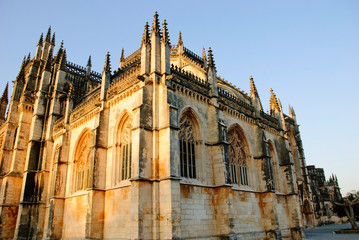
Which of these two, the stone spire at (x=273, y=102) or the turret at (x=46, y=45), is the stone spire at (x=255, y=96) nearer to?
the stone spire at (x=273, y=102)

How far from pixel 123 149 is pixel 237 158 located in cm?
937

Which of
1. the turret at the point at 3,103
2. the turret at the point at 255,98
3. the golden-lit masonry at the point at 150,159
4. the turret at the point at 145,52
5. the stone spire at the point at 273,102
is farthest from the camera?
the turret at the point at 3,103

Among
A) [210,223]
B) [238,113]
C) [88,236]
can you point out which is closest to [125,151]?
[88,236]

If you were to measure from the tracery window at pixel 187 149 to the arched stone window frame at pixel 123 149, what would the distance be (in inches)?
131

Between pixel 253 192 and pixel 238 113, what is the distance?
6.46m

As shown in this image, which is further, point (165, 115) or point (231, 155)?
point (231, 155)

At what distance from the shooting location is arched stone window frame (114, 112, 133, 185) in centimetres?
1700

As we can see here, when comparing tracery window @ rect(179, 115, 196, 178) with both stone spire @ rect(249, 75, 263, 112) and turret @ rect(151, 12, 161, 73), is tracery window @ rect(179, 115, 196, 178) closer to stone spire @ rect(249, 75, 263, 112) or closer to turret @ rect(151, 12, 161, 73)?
turret @ rect(151, 12, 161, 73)

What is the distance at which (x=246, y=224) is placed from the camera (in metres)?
19.0

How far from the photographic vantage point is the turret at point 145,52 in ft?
54.3

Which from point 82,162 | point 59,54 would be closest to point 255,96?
point 82,162

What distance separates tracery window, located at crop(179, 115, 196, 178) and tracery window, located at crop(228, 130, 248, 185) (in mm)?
4697

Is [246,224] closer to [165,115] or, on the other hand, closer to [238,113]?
[238,113]

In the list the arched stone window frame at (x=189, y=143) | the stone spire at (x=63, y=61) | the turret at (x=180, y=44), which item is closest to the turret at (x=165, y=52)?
the arched stone window frame at (x=189, y=143)
